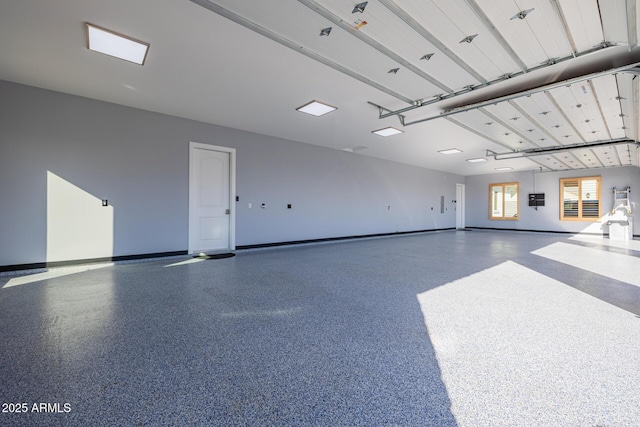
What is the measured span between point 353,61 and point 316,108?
1.73m

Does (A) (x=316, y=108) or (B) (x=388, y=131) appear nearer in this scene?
(A) (x=316, y=108)

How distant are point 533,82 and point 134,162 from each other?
6.65 m

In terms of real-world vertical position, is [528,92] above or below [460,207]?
above

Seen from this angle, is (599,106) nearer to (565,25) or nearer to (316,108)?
(565,25)

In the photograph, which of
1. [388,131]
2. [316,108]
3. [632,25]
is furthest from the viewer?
[388,131]

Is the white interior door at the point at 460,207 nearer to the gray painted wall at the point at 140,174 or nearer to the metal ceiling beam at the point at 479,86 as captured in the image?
the gray painted wall at the point at 140,174

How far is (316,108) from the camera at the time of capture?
517cm

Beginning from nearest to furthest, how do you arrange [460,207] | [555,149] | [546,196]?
[555,149] < [546,196] < [460,207]

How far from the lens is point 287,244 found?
24.2 feet

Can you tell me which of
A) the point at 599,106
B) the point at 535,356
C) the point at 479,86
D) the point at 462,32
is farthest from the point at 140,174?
the point at 599,106

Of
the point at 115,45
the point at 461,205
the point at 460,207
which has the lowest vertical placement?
the point at 460,207

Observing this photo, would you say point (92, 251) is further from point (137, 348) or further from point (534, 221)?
point (534, 221)

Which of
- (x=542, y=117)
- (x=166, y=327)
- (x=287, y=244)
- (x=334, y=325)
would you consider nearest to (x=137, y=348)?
(x=166, y=327)

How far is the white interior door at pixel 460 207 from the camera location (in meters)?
13.8
